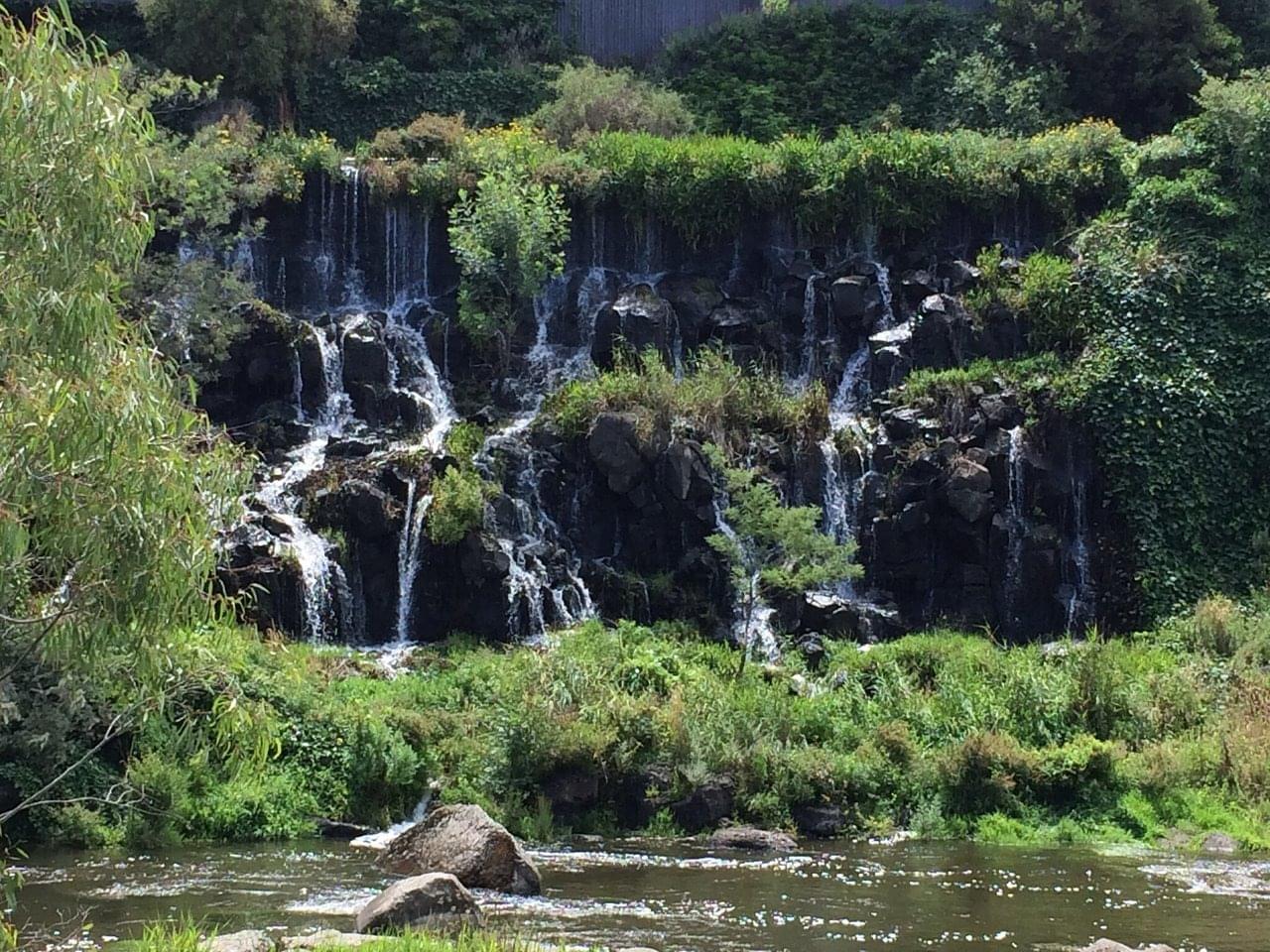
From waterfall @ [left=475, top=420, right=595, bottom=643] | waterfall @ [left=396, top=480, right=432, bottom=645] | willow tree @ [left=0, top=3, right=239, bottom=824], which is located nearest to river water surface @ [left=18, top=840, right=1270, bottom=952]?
willow tree @ [left=0, top=3, right=239, bottom=824]

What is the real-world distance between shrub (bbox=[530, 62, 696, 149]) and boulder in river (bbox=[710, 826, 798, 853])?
70.6 feet

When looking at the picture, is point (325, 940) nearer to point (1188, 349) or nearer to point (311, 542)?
point (311, 542)

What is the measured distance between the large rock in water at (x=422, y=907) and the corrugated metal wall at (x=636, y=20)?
3387cm

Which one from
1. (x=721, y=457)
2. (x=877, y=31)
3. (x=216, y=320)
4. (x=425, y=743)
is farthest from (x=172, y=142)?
(x=877, y=31)

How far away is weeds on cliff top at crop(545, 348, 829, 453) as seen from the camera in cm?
2781

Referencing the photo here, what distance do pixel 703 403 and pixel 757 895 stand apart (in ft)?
46.3

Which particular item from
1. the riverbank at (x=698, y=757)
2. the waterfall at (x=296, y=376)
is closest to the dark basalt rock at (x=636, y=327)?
the waterfall at (x=296, y=376)

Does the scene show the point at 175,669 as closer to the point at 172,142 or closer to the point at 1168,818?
the point at 1168,818

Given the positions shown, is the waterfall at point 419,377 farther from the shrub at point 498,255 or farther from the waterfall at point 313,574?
the waterfall at point 313,574

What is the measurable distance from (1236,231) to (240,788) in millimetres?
22873

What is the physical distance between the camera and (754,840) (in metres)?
18.3

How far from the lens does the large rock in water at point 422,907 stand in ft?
40.8

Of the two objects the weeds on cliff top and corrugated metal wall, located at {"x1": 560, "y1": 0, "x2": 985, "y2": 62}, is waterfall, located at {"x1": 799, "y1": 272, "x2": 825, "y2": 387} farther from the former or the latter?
corrugated metal wall, located at {"x1": 560, "y1": 0, "x2": 985, "y2": 62}

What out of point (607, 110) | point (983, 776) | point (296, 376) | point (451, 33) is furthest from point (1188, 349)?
point (451, 33)
